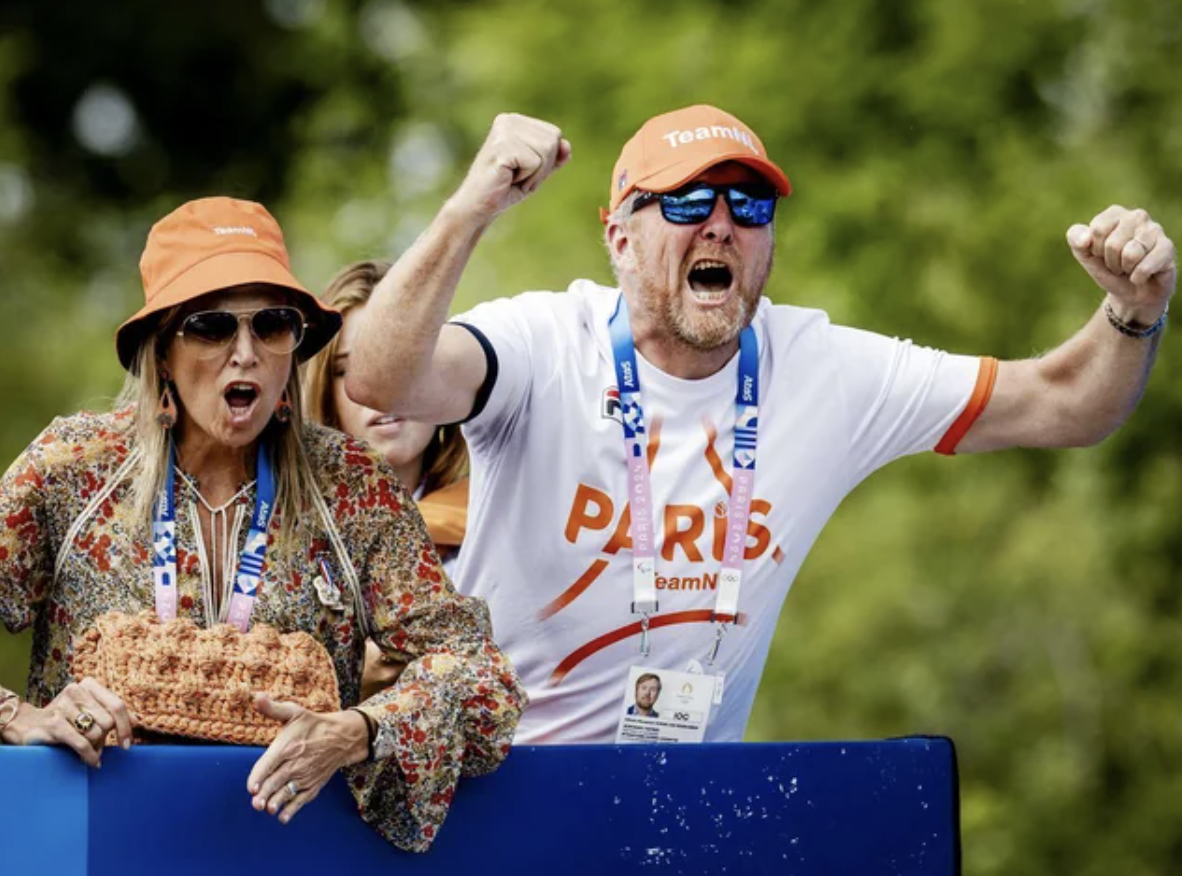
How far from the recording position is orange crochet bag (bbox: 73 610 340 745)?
12.4 ft

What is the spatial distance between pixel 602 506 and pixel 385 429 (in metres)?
0.91

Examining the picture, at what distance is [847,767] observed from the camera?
432 cm

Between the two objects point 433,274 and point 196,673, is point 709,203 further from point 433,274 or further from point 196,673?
point 196,673

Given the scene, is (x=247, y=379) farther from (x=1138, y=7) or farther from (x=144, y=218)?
A: (x=144, y=218)

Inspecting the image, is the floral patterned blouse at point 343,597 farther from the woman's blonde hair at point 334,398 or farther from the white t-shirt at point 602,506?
the woman's blonde hair at point 334,398

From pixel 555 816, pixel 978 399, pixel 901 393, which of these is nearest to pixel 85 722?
pixel 555 816

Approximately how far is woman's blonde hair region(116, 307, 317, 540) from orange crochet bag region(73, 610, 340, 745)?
10.2 inches

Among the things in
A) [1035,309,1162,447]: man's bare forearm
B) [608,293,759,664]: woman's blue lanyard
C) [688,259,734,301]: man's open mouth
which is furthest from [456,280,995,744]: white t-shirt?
[1035,309,1162,447]: man's bare forearm

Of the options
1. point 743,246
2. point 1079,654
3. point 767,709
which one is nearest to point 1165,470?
point 1079,654

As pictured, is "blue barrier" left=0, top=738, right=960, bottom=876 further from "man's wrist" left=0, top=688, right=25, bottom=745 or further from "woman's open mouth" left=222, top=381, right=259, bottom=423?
"woman's open mouth" left=222, top=381, right=259, bottom=423

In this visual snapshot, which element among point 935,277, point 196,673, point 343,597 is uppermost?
point 935,277

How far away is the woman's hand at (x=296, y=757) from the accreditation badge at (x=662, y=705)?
1043mm

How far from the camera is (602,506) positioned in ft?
15.5

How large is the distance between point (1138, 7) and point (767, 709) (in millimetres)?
4147
